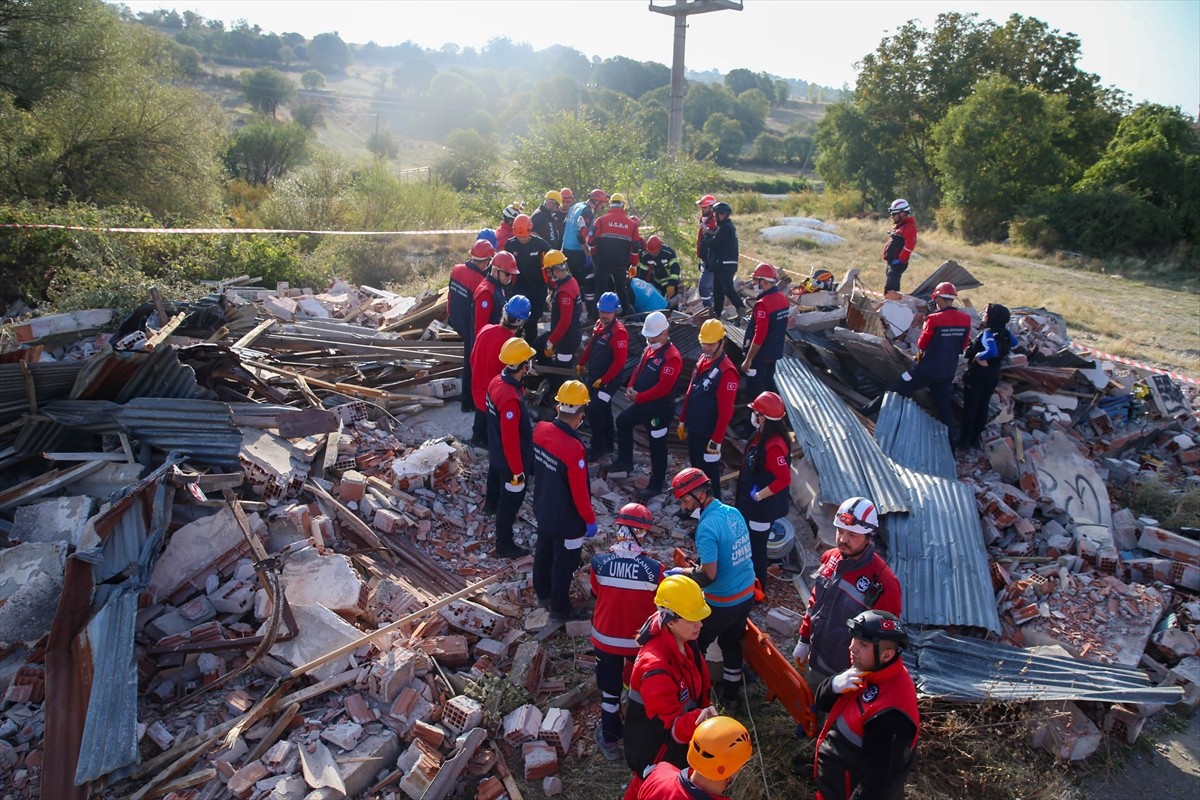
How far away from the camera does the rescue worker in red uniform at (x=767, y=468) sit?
5469mm

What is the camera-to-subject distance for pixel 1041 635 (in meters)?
5.75

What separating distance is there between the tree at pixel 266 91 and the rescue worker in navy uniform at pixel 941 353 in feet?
175

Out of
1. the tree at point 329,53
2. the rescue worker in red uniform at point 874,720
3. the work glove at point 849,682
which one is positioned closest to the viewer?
the rescue worker in red uniform at point 874,720

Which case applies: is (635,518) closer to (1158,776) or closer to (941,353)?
(1158,776)

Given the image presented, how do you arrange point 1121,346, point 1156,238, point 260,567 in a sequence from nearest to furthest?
point 260,567 < point 1121,346 < point 1156,238

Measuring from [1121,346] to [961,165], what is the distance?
53.4 feet

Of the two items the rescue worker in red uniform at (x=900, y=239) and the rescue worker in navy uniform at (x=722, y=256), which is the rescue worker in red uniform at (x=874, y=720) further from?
the rescue worker in red uniform at (x=900, y=239)

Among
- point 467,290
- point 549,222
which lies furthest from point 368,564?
point 549,222

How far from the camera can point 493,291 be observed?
7266 mm

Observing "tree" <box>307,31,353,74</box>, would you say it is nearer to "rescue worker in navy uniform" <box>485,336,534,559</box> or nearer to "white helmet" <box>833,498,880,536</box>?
"rescue worker in navy uniform" <box>485,336,534,559</box>

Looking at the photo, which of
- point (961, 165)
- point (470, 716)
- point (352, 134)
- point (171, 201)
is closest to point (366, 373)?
point (470, 716)

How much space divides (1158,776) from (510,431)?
5.00 meters

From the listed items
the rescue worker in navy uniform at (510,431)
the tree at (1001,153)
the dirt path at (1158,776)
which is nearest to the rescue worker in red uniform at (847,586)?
the dirt path at (1158,776)

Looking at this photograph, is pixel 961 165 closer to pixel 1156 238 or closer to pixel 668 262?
pixel 1156 238
